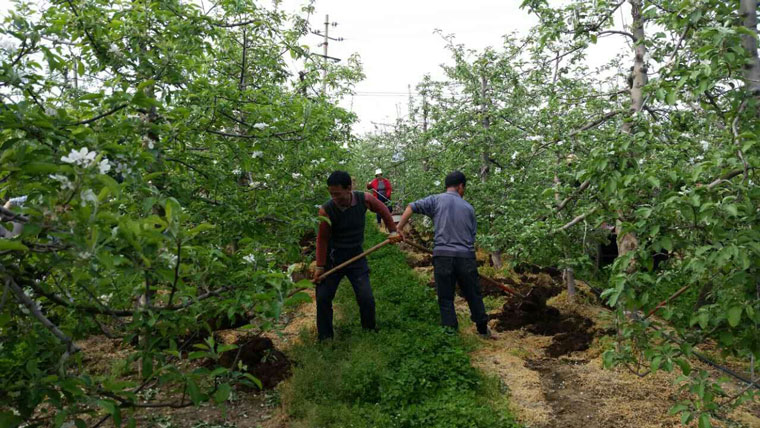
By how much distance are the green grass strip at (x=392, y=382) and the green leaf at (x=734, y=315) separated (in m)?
1.87

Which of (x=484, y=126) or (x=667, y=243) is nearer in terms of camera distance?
(x=667, y=243)

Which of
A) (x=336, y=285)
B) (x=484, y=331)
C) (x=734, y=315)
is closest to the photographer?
(x=734, y=315)

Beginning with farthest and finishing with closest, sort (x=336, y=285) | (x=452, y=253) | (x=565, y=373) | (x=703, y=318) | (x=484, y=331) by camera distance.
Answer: (x=484, y=331)
(x=452, y=253)
(x=336, y=285)
(x=565, y=373)
(x=703, y=318)

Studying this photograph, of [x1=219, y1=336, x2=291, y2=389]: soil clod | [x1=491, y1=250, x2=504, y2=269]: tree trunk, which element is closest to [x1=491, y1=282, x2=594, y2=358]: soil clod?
[x1=491, y1=250, x2=504, y2=269]: tree trunk

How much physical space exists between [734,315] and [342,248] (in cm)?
385

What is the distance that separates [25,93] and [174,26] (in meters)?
1.21

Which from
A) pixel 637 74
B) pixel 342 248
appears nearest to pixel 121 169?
pixel 342 248

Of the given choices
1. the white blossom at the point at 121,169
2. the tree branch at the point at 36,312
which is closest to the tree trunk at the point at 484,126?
the white blossom at the point at 121,169

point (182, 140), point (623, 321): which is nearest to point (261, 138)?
point (182, 140)

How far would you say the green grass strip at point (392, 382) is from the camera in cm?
382

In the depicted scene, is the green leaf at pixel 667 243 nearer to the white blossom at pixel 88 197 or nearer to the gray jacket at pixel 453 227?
the white blossom at pixel 88 197

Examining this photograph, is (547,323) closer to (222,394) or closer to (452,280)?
(452,280)

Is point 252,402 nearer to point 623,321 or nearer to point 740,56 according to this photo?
point 623,321

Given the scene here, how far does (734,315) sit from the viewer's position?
2352 millimetres
